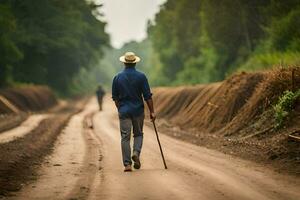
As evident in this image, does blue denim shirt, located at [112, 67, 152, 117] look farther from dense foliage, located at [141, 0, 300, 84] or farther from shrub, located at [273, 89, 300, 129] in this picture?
dense foliage, located at [141, 0, 300, 84]

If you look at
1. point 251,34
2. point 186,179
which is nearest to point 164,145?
point 186,179

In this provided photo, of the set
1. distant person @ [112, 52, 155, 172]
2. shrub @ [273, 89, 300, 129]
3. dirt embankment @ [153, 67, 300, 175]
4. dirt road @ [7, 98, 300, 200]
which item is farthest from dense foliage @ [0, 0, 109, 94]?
distant person @ [112, 52, 155, 172]

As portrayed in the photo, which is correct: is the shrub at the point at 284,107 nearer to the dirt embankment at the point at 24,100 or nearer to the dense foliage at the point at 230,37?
the dense foliage at the point at 230,37

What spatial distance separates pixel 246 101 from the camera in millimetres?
20875

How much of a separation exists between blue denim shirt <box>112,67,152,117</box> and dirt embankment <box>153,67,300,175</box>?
10.6 feet

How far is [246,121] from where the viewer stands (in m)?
19.4

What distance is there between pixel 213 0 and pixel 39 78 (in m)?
28.2

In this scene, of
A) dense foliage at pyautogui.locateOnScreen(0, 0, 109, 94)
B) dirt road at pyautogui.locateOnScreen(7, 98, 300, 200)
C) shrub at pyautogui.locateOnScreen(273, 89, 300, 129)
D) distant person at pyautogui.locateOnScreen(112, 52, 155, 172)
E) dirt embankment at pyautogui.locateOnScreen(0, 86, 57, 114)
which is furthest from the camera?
dense foliage at pyautogui.locateOnScreen(0, 0, 109, 94)

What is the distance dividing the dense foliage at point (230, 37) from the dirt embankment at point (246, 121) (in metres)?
1.28

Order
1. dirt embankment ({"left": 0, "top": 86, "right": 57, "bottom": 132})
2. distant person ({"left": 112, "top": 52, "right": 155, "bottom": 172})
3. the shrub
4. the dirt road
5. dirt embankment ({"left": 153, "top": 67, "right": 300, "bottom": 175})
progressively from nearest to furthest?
1. the dirt road
2. distant person ({"left": 112, "top": 52, "right": 155, "bottom": 172})
3. dirt embankment ({"left": 153, "top": 67, "right": 300, "bottom": 175})
4. the shrub
5. dirt embankment ({"left": 0, "top": 86, "right": 57, "bottom": 132})

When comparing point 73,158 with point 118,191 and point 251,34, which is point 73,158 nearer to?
point 118,191

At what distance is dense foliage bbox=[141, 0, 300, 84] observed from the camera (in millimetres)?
30828

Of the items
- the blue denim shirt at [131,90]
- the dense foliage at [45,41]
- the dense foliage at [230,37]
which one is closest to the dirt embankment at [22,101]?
the dense foliage at [45,41]

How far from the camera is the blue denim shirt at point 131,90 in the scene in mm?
12320
